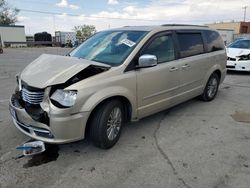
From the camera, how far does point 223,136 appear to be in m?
3.91

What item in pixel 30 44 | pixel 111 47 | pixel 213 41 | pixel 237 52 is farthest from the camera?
pixel 30 44

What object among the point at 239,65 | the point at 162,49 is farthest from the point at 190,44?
the point at 239,65

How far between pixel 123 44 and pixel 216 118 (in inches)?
96.5

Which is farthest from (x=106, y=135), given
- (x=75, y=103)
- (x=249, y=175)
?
(x=249, y=175)

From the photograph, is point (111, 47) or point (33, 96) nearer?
point (33, 96)

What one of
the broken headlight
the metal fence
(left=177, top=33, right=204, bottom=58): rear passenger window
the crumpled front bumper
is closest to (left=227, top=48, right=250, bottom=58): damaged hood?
the broken headlight

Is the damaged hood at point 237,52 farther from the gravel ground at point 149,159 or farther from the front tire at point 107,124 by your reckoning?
the front tire at point 107,124

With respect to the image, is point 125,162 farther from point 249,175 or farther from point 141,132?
point 249,175

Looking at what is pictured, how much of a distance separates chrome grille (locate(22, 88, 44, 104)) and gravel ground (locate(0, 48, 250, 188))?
2.56 ft

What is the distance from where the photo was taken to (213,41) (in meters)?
5.63

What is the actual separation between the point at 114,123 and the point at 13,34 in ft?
141

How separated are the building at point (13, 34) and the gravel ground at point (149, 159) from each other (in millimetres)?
39257

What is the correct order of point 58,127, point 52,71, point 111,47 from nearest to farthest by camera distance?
point 58,127, point 52,71, point 111,47

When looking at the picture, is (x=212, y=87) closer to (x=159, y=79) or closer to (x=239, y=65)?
(x=159, y=79)
